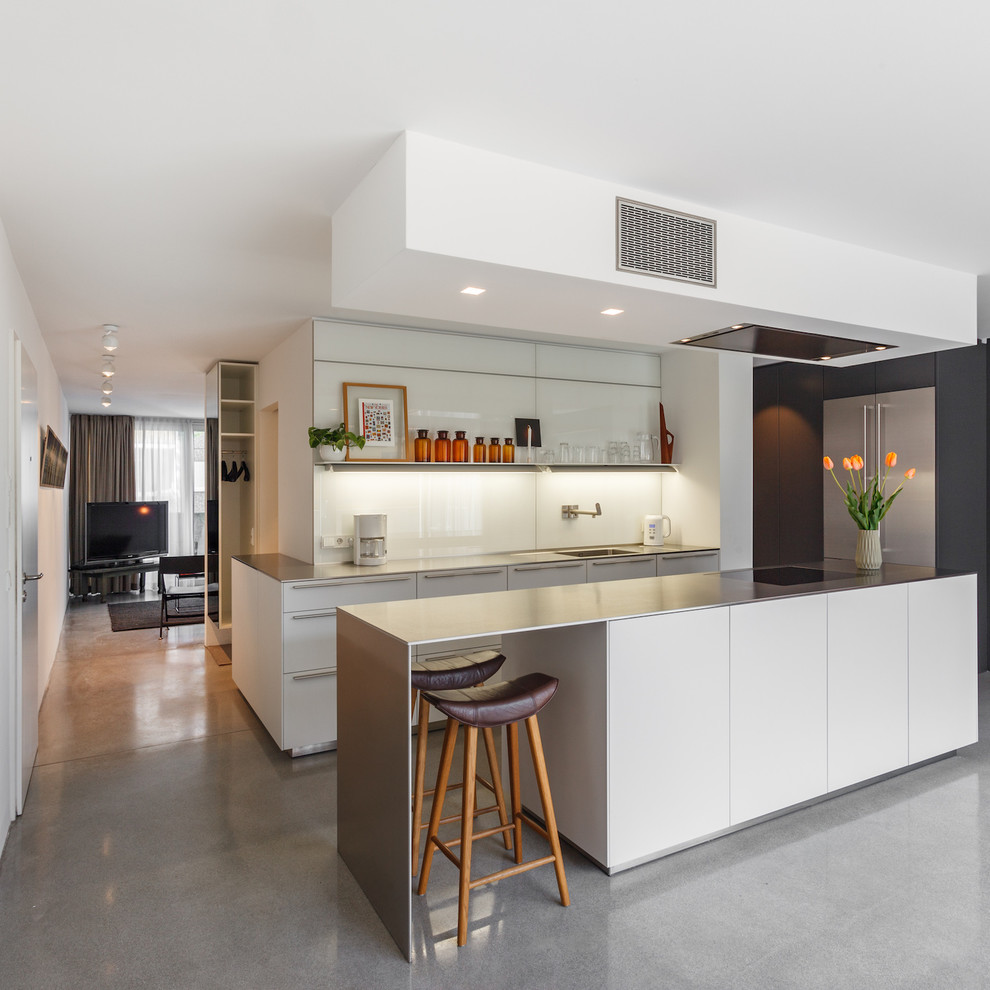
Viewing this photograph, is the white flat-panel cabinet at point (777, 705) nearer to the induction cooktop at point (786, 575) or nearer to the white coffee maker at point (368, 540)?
the induction cooktop at point (786, 575)

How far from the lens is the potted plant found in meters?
4.30

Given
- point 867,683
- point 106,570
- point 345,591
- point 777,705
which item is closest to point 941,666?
point 867,683

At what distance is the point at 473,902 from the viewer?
96.6 inches

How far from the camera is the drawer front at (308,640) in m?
3.86

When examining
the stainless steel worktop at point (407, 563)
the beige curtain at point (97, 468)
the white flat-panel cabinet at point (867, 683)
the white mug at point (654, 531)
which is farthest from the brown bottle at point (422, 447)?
the beige curtain at point (97, 468)

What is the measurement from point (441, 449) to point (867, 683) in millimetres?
2748

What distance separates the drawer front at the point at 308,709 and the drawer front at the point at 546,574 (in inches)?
49.7

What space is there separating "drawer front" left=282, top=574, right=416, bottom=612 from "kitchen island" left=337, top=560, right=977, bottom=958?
1.19 metres

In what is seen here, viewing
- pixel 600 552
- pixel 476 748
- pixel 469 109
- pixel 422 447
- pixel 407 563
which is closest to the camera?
pixel 469 109

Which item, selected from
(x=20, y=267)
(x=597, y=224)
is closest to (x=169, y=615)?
(x=20, y=267)

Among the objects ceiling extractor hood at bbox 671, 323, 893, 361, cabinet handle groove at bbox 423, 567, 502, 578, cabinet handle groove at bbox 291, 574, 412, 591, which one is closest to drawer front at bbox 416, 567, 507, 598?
cabinet handle groove at bbox 423, 567, 502, 578

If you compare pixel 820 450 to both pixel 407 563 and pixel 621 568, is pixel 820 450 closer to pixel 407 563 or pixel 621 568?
pixel 621 568

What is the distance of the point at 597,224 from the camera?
2547 mm

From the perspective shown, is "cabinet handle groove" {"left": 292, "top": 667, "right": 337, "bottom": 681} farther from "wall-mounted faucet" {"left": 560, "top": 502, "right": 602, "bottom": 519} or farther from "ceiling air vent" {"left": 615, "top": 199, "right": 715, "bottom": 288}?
"ceiling air vent" {"left": 615, "top": 199, "right": 715, "bottom": 288}
